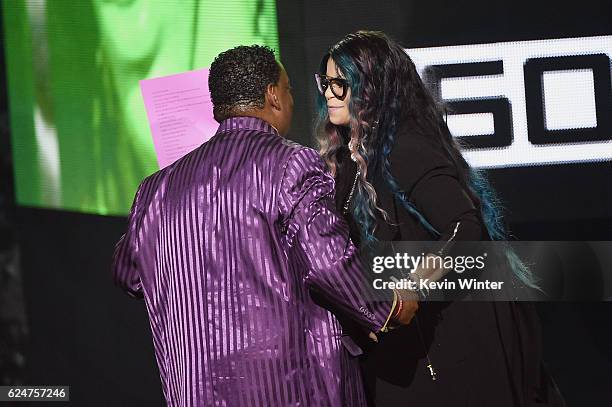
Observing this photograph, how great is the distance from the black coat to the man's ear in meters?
0.39

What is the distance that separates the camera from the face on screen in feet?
8.13

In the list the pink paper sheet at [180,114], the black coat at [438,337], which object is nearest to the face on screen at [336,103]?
the black coat at [438,337]

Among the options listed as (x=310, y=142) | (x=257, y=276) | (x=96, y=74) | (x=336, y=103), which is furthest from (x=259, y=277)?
(x=96, y=74)

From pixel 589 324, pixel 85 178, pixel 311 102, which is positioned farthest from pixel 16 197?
pixel 589 324

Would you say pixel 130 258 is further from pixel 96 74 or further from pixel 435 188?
pixel 96 74

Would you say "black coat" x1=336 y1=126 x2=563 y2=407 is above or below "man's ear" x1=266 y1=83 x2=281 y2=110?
below

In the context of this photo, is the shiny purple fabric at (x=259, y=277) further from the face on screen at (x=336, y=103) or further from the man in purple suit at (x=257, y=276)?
the face on screen at (x=336, y=103)

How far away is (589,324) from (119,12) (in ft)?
6.50

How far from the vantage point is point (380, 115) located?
2.43 meters

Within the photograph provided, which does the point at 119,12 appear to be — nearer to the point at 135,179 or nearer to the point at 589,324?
the point at 135,179

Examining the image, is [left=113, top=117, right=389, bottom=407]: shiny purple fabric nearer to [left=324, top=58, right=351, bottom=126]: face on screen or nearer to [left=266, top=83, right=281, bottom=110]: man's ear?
[left=266, top=83, right=281, bottom=110]: man's ear

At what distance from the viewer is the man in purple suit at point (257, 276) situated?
6.44 feet

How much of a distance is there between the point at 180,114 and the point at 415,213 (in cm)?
115

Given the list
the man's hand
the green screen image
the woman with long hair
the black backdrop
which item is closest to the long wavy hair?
the woman with long hair
